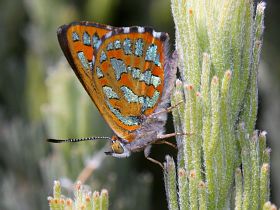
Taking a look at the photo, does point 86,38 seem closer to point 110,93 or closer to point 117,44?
point 117,44

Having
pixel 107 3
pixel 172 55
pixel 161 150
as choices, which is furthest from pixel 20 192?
pixel 172 55

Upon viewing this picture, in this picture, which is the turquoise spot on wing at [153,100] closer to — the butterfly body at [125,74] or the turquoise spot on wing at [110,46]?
the butterfly body at [125,74]

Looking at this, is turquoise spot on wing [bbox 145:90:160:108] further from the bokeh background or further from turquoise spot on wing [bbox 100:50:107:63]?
the bokeh background

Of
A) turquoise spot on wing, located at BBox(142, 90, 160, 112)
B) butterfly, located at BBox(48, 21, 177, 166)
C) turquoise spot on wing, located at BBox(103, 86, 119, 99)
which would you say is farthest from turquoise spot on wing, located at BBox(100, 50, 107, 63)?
turquoise spot on wing, located at BBox(142, 90, 160, 112)

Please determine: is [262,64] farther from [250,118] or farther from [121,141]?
[250,118]

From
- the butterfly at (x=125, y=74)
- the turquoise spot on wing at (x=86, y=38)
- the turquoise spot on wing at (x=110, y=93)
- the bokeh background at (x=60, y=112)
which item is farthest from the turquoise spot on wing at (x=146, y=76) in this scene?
the bokeh background at (x=60, y=112)

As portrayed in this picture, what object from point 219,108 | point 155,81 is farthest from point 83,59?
point 219,108
